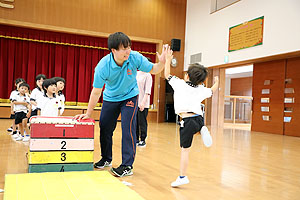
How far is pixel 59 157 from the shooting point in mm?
2371

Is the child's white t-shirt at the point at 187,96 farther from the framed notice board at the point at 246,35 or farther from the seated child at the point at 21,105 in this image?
the framed notice board at the point at 246,35

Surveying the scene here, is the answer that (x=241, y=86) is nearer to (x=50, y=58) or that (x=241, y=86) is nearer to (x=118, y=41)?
(x=50, y=58)

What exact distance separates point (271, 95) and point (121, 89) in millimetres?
6399

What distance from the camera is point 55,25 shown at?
9.04m

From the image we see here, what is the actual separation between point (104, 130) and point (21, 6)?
24.7 ft

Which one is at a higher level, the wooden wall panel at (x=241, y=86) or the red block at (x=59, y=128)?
the wooden wall panel at (x=241, y=86)

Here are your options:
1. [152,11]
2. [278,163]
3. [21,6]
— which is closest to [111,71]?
[278,163]

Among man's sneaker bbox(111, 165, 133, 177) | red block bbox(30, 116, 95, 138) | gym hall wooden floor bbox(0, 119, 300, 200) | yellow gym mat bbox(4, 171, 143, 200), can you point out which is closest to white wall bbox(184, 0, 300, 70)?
gym hall wooden floor bbox(0, 119, 300, 200)

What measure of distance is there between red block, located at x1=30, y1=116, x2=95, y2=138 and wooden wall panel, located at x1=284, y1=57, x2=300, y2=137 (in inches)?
244

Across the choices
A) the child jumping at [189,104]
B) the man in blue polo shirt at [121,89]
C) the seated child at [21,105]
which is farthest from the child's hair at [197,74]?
the seated child at [21,105]

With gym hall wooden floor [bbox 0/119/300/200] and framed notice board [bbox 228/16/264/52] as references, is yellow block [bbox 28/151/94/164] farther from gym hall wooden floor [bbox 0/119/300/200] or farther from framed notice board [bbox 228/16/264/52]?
framed notice board [bbox 228/16/264/52]

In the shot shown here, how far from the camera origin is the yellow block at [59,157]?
2299 millimetres

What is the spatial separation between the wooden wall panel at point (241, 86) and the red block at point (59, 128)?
1373cm

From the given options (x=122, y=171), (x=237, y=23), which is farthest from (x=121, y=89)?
(x=237, y=23)
